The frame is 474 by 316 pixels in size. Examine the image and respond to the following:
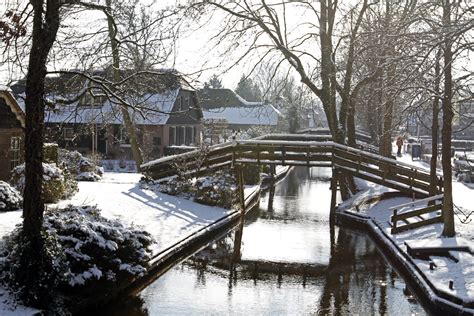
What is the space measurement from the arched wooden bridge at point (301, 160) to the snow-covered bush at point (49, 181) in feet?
20.4

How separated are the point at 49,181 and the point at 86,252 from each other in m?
7.11

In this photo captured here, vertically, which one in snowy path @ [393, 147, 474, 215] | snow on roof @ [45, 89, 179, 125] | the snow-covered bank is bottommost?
the snow-covered bank

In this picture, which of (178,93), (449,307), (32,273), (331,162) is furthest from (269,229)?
(178,93)

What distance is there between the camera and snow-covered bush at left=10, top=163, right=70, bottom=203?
17844mm

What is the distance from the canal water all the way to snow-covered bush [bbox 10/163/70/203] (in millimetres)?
5079

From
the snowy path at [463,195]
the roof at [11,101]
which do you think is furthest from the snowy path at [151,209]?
the snowy path at [463,195]

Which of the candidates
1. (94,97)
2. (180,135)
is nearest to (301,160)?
(94,97)

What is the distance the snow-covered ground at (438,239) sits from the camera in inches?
484

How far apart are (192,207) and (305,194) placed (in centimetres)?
1171

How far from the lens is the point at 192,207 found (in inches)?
869

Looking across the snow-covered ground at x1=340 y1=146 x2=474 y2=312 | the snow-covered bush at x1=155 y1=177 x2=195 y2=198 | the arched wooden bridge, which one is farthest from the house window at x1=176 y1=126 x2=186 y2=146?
the snow-covered bush at x1=155 y1=177 x2=195 y2=198

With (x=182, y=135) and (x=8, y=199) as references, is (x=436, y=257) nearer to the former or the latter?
(x=8, y=199)

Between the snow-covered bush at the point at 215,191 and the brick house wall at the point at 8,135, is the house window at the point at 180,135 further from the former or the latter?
the brick house wall at the point at 8,135

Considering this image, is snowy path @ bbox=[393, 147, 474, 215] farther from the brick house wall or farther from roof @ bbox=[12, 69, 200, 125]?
the brick house wall
